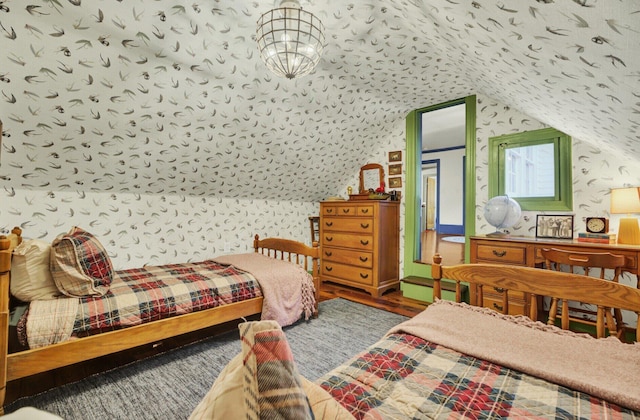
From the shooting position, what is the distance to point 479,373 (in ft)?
3.50

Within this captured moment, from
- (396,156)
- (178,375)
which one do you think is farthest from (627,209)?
(178,375)

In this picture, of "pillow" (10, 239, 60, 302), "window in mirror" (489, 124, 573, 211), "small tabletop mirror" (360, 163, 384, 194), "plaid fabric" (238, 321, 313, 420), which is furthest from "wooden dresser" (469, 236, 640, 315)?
"pillow" (10, 239, 60, 302)

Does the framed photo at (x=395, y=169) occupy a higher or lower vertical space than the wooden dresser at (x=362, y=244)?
higher

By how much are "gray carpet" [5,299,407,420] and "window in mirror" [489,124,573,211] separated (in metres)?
1.94

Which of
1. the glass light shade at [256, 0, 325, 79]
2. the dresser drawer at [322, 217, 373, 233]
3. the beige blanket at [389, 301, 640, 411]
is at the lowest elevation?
the beige blanket at [389, 301, 640, 411]

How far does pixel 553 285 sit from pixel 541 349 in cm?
34

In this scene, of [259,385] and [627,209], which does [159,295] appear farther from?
[627,209]

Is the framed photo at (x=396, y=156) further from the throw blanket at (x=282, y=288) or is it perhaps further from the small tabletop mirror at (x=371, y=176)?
the throw blanket at (x=282, y=288)

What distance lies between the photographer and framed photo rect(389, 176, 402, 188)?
438 cm

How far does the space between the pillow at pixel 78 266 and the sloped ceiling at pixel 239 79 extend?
1042 millimetres

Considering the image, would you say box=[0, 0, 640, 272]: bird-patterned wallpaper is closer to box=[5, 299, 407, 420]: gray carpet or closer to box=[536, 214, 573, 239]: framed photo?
box=[536, 214, 573, 239]: framed photo

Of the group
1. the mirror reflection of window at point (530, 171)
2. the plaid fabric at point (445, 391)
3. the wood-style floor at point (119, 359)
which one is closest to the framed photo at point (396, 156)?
the mirror reflection of window at point (530, 171)

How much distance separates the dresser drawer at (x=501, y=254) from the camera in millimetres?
2738

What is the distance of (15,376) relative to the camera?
1651 millimetres
